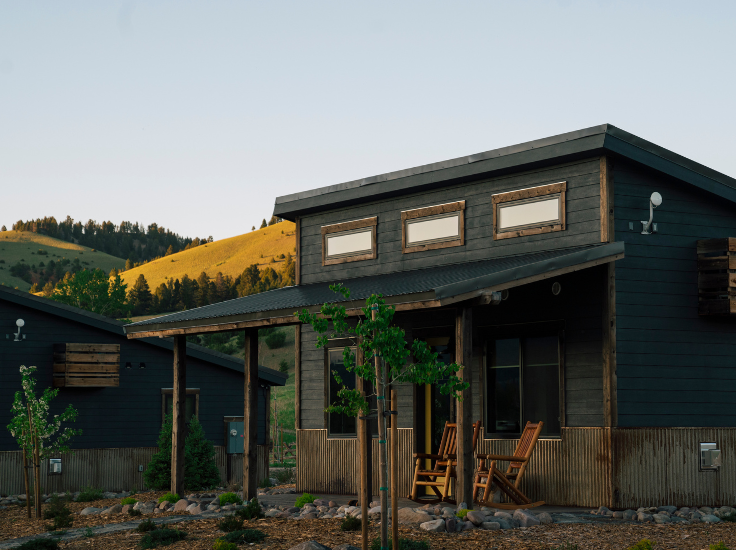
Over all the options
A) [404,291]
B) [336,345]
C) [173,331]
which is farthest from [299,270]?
[404,291]

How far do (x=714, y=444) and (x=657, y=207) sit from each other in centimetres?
318

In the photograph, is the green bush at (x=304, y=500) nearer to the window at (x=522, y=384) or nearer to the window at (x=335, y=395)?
the window at (x=335, y=395)

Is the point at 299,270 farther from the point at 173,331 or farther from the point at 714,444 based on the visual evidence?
the point at 714,444

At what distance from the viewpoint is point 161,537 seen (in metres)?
9.45

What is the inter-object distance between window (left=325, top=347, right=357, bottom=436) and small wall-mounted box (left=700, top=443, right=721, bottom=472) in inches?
→ 206

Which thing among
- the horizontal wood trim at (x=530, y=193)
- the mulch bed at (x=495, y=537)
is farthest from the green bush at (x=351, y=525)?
the horizontal wood trim at (x=530, y=193)

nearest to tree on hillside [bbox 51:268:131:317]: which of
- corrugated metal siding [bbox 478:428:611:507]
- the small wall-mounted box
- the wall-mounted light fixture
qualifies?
corrugated metal siding [bbox 478:428:611:507]

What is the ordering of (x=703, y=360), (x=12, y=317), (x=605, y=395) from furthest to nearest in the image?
1. (x=12, y=317)
2. (x=703, y=360)
3. (x=605, y=395)

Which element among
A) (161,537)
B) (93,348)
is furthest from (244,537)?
(93,348)

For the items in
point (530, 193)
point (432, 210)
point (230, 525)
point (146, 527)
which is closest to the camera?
point (230, 525)

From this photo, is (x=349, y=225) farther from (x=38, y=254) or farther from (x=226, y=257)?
(x=38, y=254)

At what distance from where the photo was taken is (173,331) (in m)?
13.2

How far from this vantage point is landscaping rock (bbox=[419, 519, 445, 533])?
8.99 meters

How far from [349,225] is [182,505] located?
514cm
